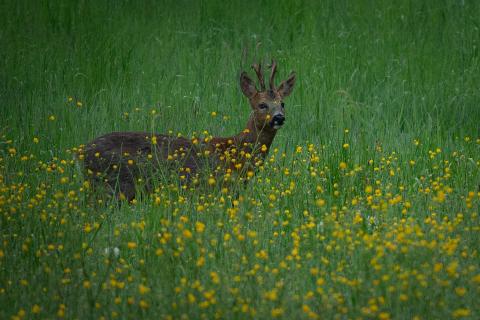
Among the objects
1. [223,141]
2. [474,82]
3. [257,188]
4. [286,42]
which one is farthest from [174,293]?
[286,42]

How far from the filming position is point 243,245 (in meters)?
5.10

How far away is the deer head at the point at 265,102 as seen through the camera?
786 cm

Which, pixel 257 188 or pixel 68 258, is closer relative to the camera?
pixel 68 258

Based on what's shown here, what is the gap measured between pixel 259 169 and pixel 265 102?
855 mm

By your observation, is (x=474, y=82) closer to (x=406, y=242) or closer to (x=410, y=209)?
(x=410, y=209)

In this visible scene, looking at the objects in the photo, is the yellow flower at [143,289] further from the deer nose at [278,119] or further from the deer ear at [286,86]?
the deer ear at [286,86]

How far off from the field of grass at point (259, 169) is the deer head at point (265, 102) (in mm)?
312

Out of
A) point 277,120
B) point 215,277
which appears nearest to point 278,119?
point 277,120

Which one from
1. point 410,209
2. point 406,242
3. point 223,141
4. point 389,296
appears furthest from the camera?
point 223,141

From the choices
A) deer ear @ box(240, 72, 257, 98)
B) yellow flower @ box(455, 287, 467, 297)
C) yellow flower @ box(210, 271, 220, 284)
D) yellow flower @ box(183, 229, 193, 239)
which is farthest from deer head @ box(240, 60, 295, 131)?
yellow flower @ box(455, 287, 467, 297)

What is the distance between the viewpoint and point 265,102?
8023mm

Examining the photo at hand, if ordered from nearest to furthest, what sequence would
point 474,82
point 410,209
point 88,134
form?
point 410,209
point 88,134
point 474,82

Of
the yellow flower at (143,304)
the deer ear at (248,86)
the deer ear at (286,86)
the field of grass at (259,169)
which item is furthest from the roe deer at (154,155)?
the yellow flower at (143,304)

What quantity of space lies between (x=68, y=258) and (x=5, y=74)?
5921 millimetres
